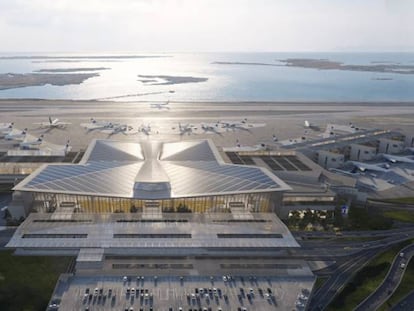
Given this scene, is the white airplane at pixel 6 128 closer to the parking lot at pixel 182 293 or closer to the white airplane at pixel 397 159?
the parking lot at pixel 182 293

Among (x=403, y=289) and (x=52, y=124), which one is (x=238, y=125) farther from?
(x=403, y=289)

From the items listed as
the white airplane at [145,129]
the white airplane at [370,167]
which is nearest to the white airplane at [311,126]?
the white airplane at [370,167]

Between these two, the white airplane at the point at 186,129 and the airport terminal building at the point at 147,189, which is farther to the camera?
the white airplane at the point at 186,129

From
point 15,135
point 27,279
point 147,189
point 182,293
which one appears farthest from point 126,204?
point 15,135

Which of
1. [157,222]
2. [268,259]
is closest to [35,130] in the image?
[157,222]

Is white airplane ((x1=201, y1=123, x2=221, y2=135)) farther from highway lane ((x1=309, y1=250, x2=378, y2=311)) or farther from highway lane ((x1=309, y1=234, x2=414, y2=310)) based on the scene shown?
highway lane ((x1=309, y1=250, x2=378, y2=311))

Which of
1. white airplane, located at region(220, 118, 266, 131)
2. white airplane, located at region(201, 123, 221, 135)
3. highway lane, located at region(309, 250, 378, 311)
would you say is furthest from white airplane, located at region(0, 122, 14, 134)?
highway lane, located at region(309, 250, 378, 311)
